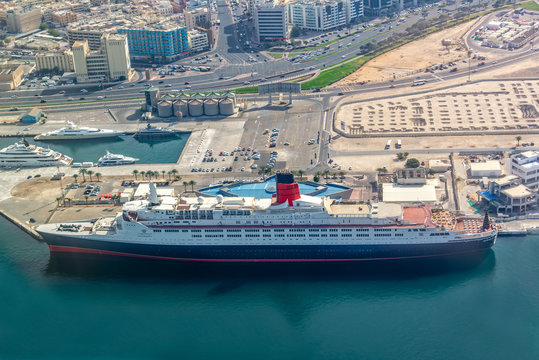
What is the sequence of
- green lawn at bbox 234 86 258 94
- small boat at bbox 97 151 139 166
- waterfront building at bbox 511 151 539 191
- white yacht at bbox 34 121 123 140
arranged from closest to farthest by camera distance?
waterfront building at bbox 511 151 539 191
small boat at bbox 97 151 139 166
white yacht at bbox 34 121 123 140
green lawn at bbox 234 86 258 94

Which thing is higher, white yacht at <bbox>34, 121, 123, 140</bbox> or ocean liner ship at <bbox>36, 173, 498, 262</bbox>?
white yacht at <bbox>34, 121, 123, 140</bbox>

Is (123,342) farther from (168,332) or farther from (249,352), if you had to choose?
(249,352)

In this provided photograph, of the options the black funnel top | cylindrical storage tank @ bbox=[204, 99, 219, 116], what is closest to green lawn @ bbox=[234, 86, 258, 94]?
cylindrical storage tank @ bbox=[204, 99, 219, 116]

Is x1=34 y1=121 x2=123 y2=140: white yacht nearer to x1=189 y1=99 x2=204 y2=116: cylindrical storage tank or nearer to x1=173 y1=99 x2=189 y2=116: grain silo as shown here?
x1=173 y1=99 x2=189 y2=116: grain silo

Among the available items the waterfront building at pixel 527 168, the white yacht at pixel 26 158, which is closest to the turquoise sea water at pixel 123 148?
the white yacht at pixel 26 158

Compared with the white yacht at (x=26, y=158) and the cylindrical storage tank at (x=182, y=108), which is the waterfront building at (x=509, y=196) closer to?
the cylindrical storage tank at (x=182, y=108)

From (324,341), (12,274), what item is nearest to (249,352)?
(324,341)

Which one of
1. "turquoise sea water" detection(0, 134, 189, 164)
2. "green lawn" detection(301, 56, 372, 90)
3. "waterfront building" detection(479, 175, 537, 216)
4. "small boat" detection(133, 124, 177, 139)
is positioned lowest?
"waterfront building" detection(479, 175, 537, 216)

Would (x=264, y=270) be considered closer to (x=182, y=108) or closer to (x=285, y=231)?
(x=285, y=231)
